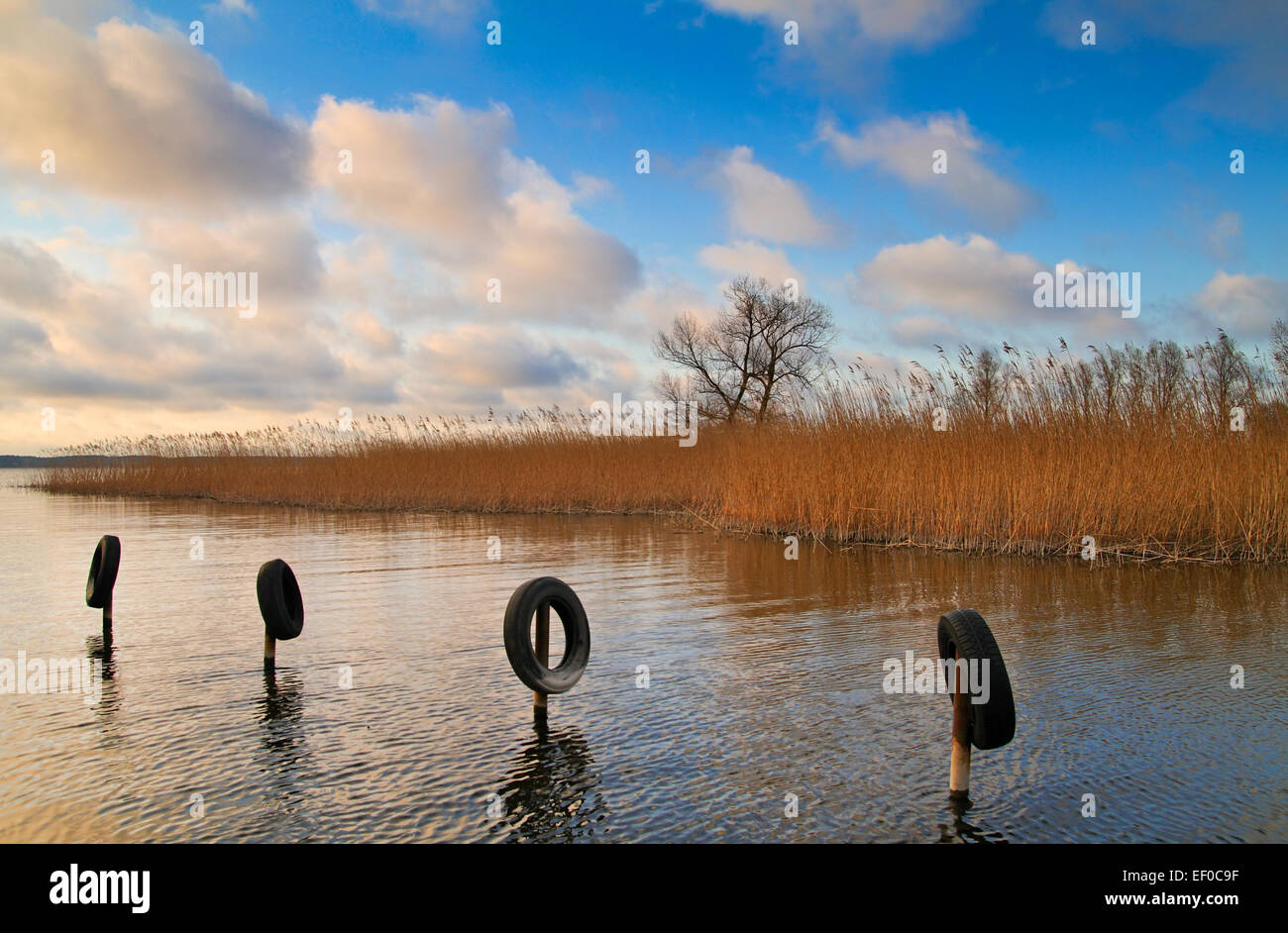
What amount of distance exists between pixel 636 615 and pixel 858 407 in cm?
744

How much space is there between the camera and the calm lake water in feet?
11.1

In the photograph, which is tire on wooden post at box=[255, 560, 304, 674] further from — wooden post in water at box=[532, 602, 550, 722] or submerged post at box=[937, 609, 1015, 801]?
submerged post at box=[937, 609, 1015, 801]

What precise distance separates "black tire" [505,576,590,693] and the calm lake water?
0.85 ft

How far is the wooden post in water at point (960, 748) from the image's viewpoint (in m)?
3.51

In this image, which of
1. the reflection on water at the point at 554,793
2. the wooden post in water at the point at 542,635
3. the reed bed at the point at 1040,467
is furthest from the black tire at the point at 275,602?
the reed bed at the point at 1040,467

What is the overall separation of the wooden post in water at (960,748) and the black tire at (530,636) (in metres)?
1.92

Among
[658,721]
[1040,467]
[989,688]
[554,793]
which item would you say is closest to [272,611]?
[658,721]

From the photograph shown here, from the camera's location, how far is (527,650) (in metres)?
4.29

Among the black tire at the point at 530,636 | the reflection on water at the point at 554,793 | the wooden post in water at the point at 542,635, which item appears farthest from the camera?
the wooden post in water at the point at 542,635

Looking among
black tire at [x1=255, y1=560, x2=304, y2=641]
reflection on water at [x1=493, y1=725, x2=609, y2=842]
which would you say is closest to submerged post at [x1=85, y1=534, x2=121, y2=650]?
black tire at [x1=255, y1=560, x2=304, y2=641]

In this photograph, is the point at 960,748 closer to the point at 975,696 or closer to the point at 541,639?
the point at 975,696

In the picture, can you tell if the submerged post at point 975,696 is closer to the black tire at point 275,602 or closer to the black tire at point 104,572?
the black tire at point 275,602

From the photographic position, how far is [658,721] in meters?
4.62

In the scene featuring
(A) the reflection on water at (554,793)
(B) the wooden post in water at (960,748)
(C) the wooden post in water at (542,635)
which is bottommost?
(A) the reflection on water at (554,793)
